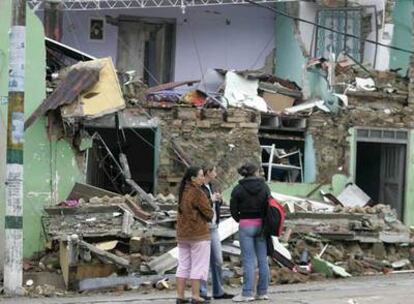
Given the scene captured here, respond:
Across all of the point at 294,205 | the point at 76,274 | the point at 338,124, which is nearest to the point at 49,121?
the point at 76,274

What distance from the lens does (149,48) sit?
19.2 meters

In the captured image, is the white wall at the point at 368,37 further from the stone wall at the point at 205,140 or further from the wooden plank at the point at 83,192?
the wooden plank at the point at 83,192

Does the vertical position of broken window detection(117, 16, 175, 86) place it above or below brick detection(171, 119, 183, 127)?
above

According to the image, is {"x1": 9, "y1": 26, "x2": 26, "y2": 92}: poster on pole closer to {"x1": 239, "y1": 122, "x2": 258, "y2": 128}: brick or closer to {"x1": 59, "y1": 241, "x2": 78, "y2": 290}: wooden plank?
{"x1": 59, "y1": 241, "x2": 78, "y2": 290}: wooden plank

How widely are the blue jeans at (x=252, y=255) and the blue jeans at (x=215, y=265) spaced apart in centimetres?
33

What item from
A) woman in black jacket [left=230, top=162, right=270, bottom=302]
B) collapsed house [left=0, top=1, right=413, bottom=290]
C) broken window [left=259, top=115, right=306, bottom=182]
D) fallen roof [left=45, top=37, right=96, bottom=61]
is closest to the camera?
woman in black jacket [left=230, top=162, right=270, bottom=302]

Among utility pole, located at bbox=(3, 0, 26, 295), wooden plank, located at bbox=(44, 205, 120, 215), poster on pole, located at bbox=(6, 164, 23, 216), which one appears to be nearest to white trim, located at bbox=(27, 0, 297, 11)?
wooden plank, located at bbox=(44, 205, 120, 215)

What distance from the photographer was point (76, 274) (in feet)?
37.5

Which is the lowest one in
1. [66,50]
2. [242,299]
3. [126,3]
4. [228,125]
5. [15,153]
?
[242,299]

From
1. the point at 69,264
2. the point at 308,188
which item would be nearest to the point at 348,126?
the point at 308,188

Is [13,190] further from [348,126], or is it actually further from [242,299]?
[348,126]

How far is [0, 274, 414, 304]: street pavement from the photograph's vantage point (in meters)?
9.91

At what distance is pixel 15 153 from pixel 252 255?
11.0 ft

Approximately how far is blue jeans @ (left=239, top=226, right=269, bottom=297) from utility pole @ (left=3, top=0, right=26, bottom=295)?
118 inches
